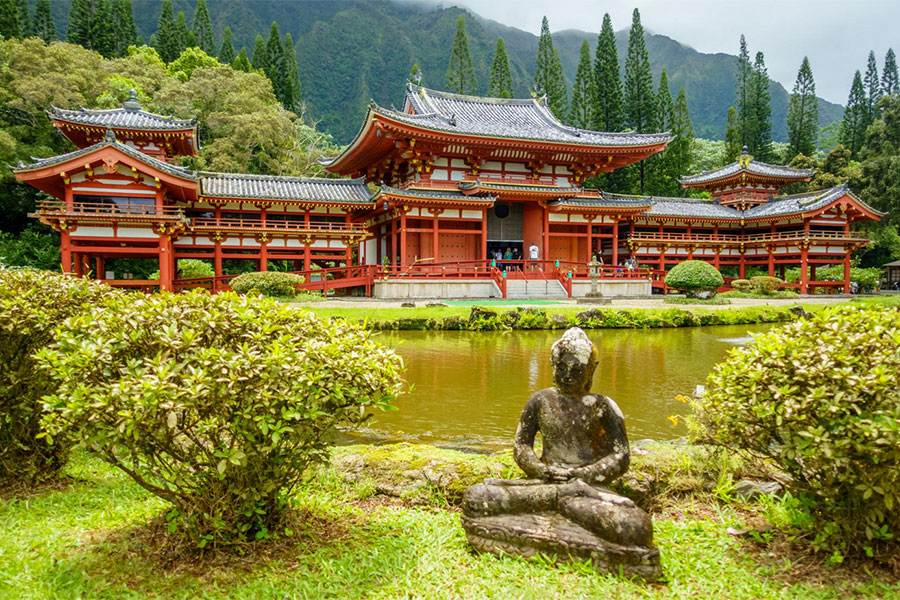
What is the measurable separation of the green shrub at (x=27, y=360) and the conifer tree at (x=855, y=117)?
63.4 metres

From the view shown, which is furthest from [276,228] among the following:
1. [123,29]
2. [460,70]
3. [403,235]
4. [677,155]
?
[460,70]

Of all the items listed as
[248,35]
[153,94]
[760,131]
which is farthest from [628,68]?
[248,35]

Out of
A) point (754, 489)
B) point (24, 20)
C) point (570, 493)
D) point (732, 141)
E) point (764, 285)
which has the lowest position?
point (754, 489)

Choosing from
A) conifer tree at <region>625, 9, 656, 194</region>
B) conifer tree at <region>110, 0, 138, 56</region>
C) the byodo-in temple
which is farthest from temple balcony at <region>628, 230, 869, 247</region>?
conifer tree at <region>110, 0, 138, 56</region>

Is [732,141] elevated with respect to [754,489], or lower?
elevated

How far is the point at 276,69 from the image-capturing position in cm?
5381

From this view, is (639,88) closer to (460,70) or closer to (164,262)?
(460,70)

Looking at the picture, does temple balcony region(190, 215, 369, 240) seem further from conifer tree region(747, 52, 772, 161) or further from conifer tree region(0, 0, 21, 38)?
conifer tree region(747, 52, 772, 161)

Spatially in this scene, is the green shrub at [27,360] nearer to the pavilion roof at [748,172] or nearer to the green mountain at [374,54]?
the pavilion roof at [748,172]

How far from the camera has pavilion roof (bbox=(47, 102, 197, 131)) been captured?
24.1 meters

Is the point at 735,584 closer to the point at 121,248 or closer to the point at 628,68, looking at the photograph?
the point at 121,248

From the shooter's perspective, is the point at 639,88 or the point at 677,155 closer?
the point at 677,155

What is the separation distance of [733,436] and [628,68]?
5264 cm

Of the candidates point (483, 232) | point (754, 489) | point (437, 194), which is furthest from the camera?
point (483, 232)
